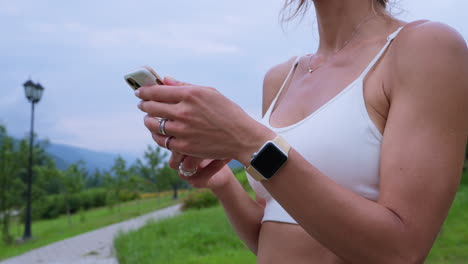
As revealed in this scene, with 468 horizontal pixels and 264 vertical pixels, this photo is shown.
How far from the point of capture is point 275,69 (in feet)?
6.23

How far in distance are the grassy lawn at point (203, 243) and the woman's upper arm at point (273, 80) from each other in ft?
15.8

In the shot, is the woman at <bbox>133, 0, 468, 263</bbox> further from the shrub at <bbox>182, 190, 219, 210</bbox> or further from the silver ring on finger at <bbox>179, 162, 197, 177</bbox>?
the shrub at <bbox>182, 190, 219, 210</bbox>

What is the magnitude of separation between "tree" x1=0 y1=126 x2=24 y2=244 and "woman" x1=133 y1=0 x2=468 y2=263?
2103 centimetres

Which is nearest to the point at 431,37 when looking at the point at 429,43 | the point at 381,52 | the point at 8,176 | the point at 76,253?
the point at 429,43

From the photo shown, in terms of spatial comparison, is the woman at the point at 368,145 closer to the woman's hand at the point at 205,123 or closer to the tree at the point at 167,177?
the woman's hand at the point at 205,123

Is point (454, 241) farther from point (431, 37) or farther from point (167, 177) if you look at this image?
point (167, 177)

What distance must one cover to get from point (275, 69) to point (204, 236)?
7.50 metres

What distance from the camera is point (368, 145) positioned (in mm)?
1112

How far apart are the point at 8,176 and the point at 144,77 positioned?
21.3 metres

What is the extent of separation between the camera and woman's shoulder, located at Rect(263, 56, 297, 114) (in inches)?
71.9

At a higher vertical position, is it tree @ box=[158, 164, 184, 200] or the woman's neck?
the woman's neck

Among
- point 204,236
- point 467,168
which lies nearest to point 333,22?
point 204,236

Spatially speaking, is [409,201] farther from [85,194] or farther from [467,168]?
[85,194]

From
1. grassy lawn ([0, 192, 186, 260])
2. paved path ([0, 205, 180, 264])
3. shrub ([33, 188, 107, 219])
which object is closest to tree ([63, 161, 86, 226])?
grassy lawn ([0, 192, 186, 260])
